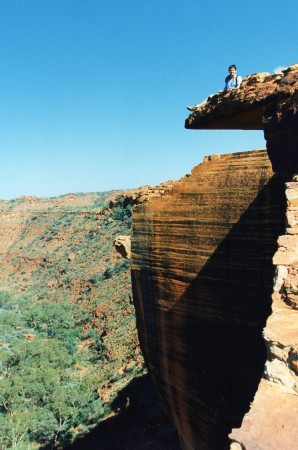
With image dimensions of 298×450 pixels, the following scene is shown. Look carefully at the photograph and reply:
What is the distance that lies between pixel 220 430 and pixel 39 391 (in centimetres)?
1930

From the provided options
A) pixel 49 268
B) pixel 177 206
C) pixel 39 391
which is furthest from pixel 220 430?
pixel 49 268

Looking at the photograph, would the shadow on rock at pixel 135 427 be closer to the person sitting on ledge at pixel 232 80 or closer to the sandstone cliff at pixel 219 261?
the sandstone cliff at pixel 219 261

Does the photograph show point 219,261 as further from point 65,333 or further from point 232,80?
point 65,333

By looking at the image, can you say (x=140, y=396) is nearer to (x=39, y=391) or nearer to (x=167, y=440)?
(x=167, y=440)

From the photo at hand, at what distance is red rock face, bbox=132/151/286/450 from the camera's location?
5367 mm

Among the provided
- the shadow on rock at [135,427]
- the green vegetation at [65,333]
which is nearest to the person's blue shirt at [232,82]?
the shadow on rock at [135,427]

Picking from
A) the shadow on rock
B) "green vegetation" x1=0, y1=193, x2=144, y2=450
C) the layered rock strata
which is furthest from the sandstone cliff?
"green vegetation" x1=0, y1=193, x2=144, y2=450

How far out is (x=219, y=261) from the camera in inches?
232

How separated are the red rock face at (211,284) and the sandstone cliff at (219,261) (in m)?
0.02

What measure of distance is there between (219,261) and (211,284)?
1.22 feet

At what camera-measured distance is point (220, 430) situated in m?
5.98

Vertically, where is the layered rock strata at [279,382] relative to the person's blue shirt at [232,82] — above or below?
below

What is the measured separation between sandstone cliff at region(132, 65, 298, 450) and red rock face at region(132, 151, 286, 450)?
0.02 m

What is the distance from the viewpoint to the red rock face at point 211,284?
5.37 m
